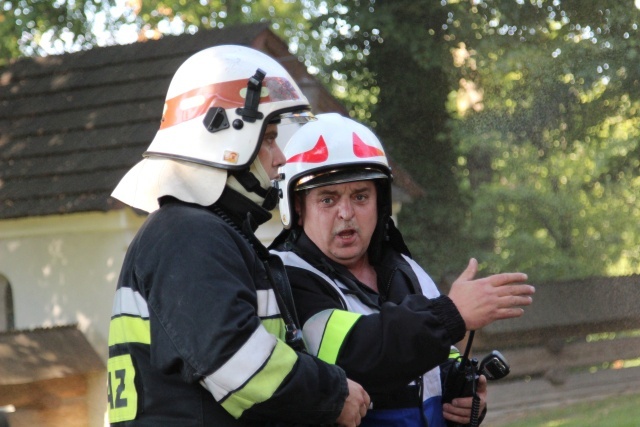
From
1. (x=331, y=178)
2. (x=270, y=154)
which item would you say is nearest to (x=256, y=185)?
(x=270, y=154)

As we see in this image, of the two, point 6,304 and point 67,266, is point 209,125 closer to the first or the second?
point 67,266

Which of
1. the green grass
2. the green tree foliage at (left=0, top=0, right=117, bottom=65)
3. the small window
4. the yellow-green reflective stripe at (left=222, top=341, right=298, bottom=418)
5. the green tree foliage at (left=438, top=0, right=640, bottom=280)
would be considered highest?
the green tree foliage at (left=0, top=0, right=117, bottom=65)

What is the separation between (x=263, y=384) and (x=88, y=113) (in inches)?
347

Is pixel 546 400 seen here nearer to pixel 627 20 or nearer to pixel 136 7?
pixel 627 20

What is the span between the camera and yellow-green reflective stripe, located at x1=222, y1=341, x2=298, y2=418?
7.64 ft

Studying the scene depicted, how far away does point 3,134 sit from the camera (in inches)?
437

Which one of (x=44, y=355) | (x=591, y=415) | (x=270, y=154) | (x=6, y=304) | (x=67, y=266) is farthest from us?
(x=6, y=304)

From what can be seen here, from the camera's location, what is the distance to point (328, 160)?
325 cm

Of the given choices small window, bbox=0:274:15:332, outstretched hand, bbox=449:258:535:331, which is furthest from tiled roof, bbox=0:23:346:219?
outstretched hand, bbox=449:258:535:331

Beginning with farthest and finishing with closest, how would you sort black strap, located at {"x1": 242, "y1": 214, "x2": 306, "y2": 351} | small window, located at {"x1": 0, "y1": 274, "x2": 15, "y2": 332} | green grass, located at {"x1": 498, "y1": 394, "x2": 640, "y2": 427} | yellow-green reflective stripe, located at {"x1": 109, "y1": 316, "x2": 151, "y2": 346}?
small window, located at {"x1": 0, "y1": 274, "x2": 15, "y2": 332} < green grass, located at {"x1": 498, "y1": 394, "x2": 640, "y2": 427} < black strap, located at {"x1": 242, "y1": 214, "x2": 306, "y2": 351} < yellow-green reflective stripe, located at {"x1": 109, "y1": 316, "x2": 151, "y2": 346}

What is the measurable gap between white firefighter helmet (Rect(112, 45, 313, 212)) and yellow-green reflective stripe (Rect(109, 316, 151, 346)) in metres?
0.32

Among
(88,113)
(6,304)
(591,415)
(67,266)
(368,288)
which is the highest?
(88,113)

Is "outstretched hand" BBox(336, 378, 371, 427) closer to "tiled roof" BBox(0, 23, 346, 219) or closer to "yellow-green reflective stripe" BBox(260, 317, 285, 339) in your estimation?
"yellow-green reflective stripe" BBox(260, 317, 285, 339)

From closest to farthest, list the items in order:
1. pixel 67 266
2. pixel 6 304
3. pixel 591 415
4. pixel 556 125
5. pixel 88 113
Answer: pixel 591 415, pixel 556 125, pixel 67 266, pixel 6 304, pixel 88 113
